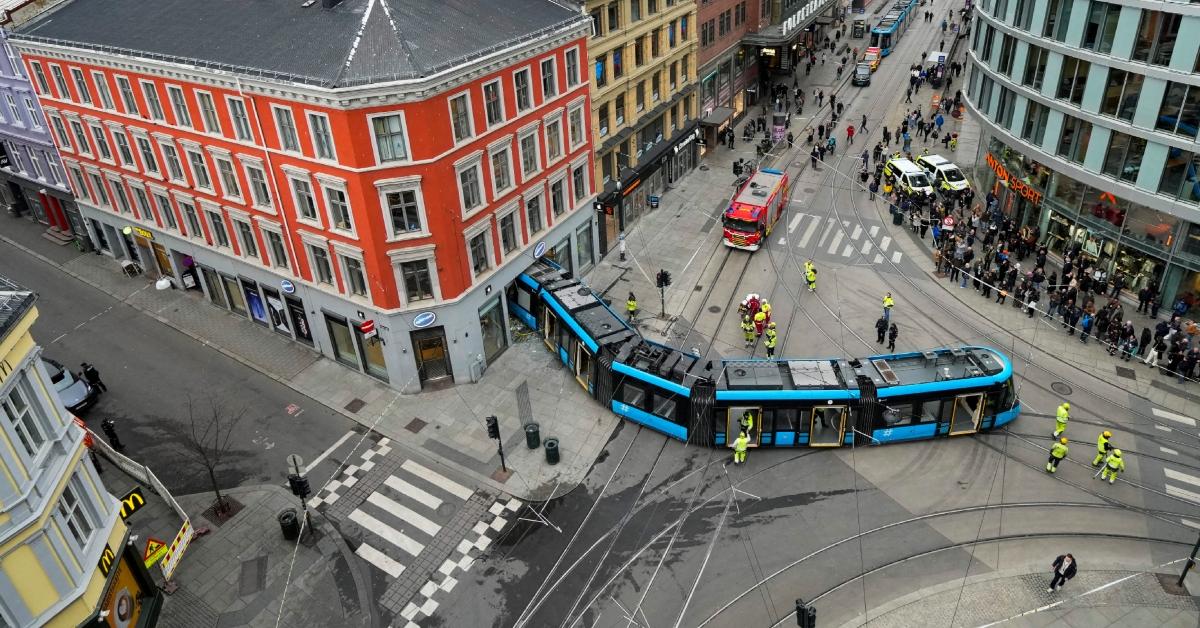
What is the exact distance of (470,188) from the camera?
3256 centimetres

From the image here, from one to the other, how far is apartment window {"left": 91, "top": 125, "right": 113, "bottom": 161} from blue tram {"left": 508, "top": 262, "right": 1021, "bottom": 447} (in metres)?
29.6

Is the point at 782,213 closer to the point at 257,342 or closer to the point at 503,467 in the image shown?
the point at 503,467

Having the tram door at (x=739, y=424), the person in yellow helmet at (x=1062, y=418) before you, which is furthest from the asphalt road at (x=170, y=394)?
the person in yellow helmet at (x=1062, y=418)

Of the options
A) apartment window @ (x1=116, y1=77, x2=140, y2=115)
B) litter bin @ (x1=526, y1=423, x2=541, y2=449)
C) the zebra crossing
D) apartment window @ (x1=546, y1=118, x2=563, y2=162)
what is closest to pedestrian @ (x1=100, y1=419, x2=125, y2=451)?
apartment window @ (x1=116, y1=77, x2=140, y2=115)

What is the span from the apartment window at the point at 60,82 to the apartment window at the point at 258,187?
14543 millimetres

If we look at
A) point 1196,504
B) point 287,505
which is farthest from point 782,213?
point 287,505

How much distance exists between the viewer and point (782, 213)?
51625mm

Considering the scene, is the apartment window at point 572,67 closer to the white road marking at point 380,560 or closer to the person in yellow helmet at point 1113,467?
the white road marking at point 380,560

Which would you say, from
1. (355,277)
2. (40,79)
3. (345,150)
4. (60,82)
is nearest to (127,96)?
(60,82)

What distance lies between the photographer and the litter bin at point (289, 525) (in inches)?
1073

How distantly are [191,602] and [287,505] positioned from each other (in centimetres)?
484

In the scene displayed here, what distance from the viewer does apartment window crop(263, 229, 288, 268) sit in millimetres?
35312

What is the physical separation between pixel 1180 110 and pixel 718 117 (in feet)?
103

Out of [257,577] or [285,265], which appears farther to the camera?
[285,265]
